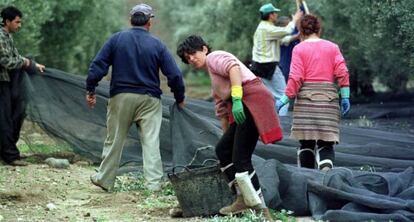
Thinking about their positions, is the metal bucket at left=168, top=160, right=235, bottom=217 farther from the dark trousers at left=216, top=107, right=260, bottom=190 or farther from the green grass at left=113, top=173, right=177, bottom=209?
the green grass at left=113, top=173, right=177, bottom=209

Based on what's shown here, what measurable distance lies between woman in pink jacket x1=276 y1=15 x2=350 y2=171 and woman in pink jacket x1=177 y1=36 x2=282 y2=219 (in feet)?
4.90

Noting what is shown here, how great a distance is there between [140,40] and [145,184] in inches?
63.0

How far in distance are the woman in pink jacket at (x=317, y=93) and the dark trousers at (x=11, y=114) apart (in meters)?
3.96

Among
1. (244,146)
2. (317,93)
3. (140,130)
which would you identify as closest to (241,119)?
(244,146)

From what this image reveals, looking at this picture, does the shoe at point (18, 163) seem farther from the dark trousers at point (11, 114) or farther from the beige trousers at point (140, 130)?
the beige trousers at point (140, 130)

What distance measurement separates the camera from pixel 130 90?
912cm

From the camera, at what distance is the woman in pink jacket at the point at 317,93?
8.77m

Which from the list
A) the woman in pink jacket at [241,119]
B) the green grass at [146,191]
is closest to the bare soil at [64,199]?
the green grass at [146,191]

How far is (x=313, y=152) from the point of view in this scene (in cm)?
897

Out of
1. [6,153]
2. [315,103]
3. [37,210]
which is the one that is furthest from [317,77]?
[6,153]

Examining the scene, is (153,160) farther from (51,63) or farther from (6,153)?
(51,63)

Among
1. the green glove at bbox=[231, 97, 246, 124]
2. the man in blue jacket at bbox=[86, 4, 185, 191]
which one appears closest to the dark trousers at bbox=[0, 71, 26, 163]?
the man in blue jacket at bbox=[86, 4, 185, 191]

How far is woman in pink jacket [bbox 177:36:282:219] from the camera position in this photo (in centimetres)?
720

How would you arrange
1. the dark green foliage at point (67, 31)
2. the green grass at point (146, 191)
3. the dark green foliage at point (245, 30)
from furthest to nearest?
the dark green foliage at point (67, 31) → the dark green foliage at point (245, 30) → the green grass at point (146, 191)
